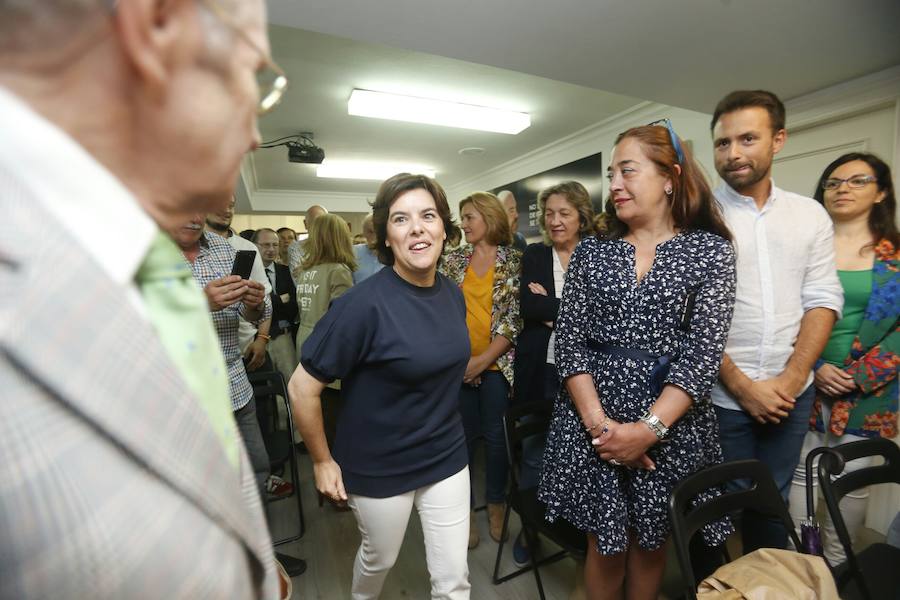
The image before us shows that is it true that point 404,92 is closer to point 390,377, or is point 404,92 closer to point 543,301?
point 543,301

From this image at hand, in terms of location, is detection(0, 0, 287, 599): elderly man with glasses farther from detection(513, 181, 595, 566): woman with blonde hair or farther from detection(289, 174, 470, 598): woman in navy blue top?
detection(513, 181, 595, 566): woman with blonde hair

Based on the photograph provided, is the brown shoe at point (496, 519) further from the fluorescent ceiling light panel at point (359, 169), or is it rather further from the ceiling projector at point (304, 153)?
the fluorescent ceiling light panel at point (359, 169)

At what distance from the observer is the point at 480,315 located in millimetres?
2312

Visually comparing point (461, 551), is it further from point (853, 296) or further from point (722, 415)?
point (853, 296)

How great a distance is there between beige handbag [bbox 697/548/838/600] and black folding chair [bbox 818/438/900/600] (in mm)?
372

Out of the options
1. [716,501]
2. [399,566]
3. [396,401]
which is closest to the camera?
[716,501]

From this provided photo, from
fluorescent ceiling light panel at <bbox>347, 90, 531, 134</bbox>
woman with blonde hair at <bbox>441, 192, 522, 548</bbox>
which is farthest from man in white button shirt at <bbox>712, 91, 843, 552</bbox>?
fluorescent ceiling light panel at <bbox>347, 90, 531, 134</bbox>

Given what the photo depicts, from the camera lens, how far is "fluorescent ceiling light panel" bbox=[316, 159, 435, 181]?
6.30 metres

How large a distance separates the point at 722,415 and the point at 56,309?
1930 mm

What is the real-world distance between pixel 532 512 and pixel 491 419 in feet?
2.26

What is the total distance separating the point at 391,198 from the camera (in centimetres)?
140

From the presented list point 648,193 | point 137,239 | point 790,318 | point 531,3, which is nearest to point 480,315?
point 648,193

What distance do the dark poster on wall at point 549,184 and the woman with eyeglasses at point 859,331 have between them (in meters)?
2.40

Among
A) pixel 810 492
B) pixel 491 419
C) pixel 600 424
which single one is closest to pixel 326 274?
pixel 491 419
